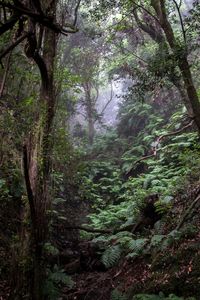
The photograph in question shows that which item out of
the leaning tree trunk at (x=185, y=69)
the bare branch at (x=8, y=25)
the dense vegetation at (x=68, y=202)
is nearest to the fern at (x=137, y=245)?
the dense vegetation at (x=68, y=202)

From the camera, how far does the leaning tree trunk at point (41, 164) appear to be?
5.42m

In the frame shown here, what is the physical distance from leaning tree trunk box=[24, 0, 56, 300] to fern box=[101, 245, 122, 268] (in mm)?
1567

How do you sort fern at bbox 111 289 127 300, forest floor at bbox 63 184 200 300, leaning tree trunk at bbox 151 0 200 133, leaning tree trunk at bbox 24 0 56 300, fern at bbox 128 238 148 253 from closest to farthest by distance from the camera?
1. forest floor at bbox 63 184 200 300
2. fern at bbox 111 289 127 300
3. leaning tree trunk at bbox 24 0 56 300
4. fern at bbox 128 238 148 253
5. leaning tree trunk at bbox 151 0 200 133

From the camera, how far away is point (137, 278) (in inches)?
234

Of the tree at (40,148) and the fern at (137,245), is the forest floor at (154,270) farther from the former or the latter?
the tree at (40,148)

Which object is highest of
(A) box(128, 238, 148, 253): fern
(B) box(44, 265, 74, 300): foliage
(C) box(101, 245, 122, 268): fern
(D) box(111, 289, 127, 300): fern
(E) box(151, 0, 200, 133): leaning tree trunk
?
(E) box(151, 0, 200, 133): leaning tree trunk

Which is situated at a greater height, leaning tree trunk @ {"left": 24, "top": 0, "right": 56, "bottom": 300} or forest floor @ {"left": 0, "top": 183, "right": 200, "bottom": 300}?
leaning tree trunk @ {"left": 24, "top": 0, "right": 56, "bottom": 300}

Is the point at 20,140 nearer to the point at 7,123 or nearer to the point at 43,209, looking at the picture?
the point at 7,123

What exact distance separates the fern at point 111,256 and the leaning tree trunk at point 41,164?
61.7 inches

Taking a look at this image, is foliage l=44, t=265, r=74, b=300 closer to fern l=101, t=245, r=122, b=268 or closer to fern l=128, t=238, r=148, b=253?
fern l=101, t=245, r=122, b=268

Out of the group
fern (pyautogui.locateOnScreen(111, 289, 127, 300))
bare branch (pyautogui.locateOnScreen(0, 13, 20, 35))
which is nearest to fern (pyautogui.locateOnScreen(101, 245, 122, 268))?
fern (pyautogui.locateOnScreen(111, 289, 127, 300))

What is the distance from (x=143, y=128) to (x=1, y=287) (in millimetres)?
12649

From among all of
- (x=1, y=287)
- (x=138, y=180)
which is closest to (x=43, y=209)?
(x=1, y=287)

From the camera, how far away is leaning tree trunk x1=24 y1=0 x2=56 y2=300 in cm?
542
